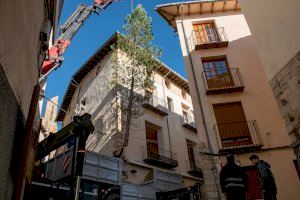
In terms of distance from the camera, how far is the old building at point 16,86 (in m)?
3.38

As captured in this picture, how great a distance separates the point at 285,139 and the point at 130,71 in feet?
30.1

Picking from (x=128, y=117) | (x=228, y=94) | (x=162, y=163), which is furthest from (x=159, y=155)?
(x=228, y=94)

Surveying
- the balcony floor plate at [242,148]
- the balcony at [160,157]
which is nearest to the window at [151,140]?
the balcony at [160,157]

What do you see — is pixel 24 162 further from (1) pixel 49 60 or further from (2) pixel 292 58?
(1) pixel 49 60

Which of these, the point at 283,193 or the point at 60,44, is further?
the point at 60,44

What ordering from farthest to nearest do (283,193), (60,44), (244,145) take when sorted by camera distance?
(60,44), (244,145), (283,193)

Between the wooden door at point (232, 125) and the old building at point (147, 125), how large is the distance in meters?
3.72

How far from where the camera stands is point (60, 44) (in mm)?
15336

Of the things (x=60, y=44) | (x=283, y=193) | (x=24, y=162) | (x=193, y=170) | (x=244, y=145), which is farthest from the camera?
(x=193, y=170)

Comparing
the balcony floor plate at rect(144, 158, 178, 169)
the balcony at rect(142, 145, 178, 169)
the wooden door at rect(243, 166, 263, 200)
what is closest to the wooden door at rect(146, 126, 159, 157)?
the balcony at rect(142, 145, 178, 169)

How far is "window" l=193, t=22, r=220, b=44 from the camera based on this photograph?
17.3m

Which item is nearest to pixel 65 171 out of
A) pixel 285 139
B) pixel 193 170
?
pixel 285 139

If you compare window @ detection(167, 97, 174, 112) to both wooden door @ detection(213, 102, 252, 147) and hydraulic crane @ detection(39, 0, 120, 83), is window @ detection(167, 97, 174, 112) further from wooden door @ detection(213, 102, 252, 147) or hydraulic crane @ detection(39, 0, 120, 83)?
hydraulic crane @ detection(39, 0, 120, 83)

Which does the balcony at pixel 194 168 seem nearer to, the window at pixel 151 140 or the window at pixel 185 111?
the window at pixel 151 140
